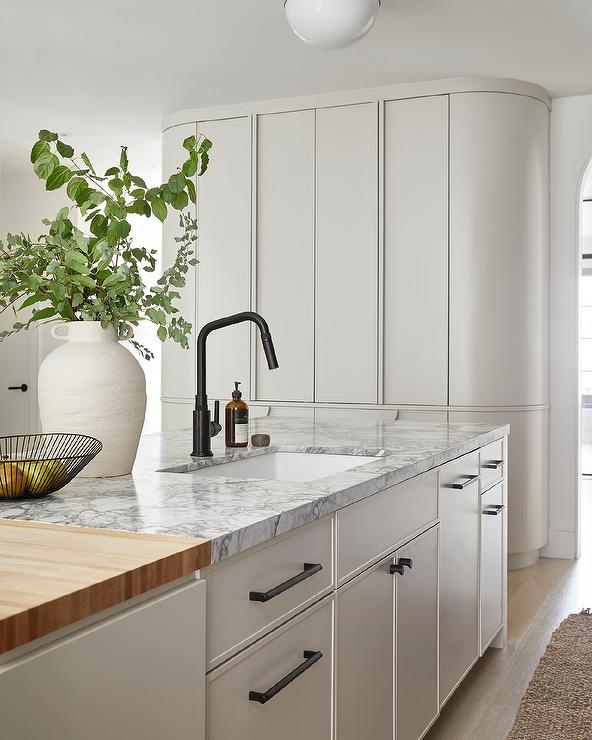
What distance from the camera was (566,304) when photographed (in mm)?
4707

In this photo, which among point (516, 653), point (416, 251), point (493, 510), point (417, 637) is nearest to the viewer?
point (417, 637)

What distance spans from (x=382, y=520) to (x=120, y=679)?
3.15 feet

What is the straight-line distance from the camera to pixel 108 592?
92 cm

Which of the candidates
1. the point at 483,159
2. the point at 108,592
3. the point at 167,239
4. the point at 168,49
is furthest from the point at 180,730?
the point at 167,239

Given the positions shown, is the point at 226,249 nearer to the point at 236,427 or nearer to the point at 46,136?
the point at 236,427

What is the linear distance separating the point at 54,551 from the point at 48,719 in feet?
0.89

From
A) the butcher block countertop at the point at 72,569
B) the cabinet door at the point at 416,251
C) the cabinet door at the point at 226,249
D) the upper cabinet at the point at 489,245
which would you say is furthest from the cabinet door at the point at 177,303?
the butcher block countertop at the point at 72,569

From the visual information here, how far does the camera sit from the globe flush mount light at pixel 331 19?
3152 millimetres

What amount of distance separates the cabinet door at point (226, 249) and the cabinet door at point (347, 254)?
456 mm

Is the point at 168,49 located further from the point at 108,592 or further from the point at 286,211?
the point at 108,592

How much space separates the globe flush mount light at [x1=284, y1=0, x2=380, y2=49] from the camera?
10.3 feet

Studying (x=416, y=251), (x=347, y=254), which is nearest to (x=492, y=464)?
(x=416, y=251)

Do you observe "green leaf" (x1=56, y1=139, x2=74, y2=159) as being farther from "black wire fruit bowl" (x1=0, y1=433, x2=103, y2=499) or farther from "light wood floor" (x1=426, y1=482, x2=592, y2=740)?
"light wood floor" (x1=426, y1=482, x2=592, y2=740)

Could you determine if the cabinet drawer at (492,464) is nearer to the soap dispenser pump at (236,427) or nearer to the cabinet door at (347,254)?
the soap dispenser pump at (236,427)
